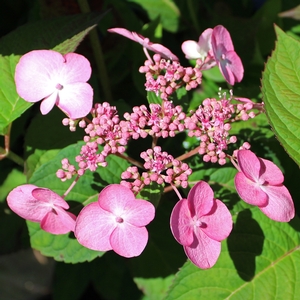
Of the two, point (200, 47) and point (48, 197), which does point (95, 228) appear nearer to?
point (48, 197)

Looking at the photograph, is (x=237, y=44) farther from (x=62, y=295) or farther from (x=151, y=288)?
(x=62, y=295)

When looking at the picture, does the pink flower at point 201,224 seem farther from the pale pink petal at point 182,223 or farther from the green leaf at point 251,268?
the green leaf at point 251,268

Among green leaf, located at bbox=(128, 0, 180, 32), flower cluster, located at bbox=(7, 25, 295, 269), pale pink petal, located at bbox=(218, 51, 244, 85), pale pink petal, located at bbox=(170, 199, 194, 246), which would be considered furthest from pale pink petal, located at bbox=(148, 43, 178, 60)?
green leaf, located at bbox=(128, 0, 180, 32)

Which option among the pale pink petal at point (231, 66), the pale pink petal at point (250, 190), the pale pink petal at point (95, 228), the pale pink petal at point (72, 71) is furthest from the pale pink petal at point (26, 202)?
the pale pink petal at point (231, 66)

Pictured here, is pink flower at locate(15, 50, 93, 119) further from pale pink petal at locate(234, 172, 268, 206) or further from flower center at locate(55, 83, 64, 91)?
pale pink petal at locate(234, 172, 268, 206)

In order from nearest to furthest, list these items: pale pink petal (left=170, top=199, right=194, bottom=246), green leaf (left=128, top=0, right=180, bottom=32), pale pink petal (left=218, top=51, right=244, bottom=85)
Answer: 1. pale pink petal (left=170, top=199, right=194, bottom=246)
2. pale pink petal (left=218, top=51, right=244, bottom=85)
3. green leaf (left=128, top=0, right=180, bottom=32)

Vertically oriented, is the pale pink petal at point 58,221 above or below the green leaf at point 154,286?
above
